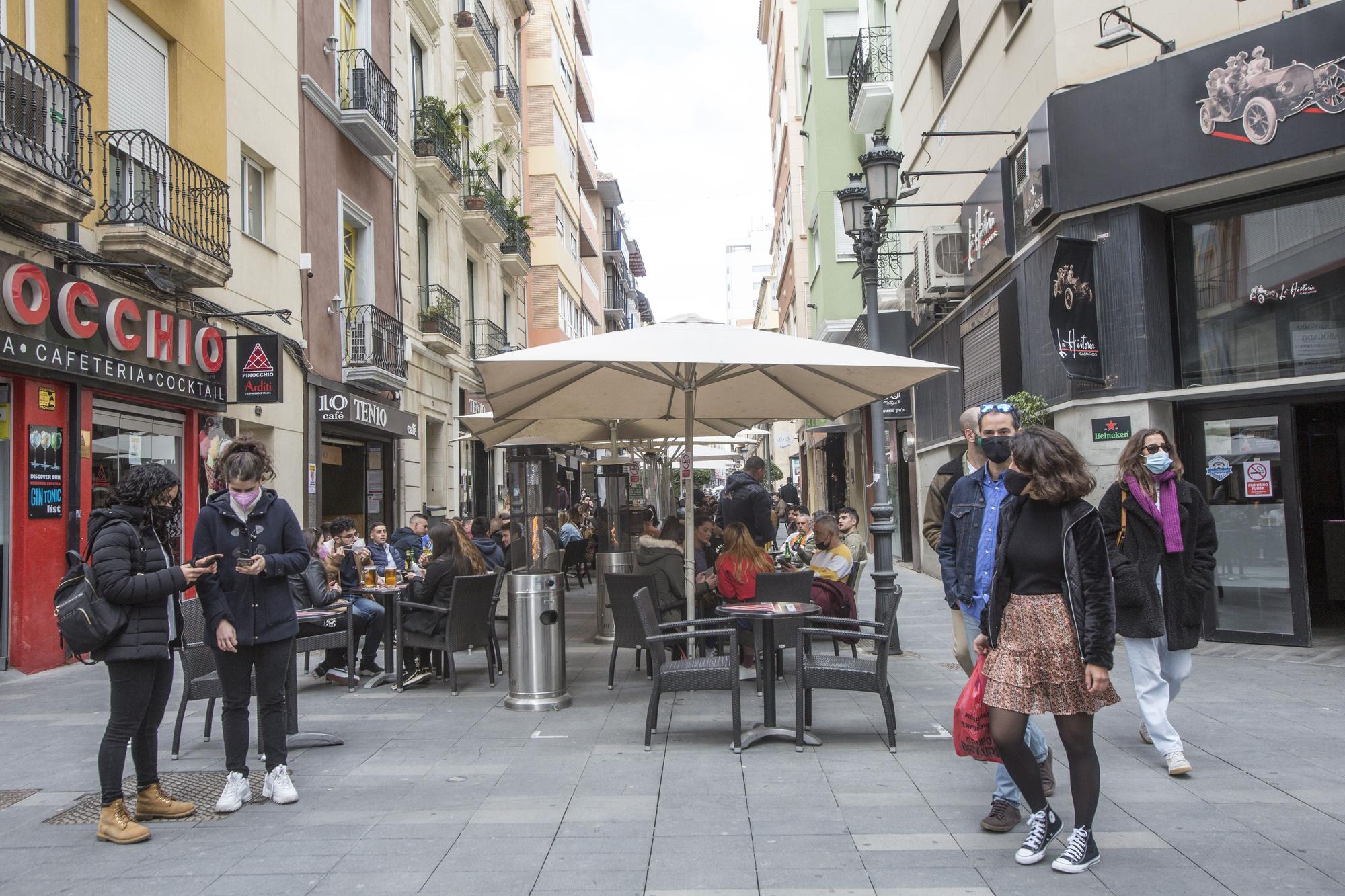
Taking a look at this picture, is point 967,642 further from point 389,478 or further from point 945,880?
point 389,478

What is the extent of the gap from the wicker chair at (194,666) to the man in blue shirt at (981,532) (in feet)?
13.7

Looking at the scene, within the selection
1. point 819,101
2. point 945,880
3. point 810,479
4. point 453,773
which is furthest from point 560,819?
point 810,479

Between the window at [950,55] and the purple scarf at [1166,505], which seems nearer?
the purple scarf at [1166,505]

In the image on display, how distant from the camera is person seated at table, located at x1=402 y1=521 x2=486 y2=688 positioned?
8250 mm

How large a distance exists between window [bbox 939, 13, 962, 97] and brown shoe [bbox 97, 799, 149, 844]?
14058 mm

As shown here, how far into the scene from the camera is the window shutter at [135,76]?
10.9m

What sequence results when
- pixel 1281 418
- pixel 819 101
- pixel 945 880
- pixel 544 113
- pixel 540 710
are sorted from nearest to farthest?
pixel 945 880 < pixel 540 710 < pixel 1281 418 < pixel 819 101 < pixel 544 113

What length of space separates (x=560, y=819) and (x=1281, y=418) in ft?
25.6

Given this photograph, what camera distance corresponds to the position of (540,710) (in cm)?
721

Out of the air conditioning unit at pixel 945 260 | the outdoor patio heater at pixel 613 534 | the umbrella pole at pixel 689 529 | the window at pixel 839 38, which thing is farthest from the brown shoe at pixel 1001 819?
the window at pixel 839 38

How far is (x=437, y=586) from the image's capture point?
833 cm

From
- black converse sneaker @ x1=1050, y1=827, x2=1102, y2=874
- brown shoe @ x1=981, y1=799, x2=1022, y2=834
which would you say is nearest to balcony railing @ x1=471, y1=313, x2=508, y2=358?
brown shoe @ x1=981, y1=799, x2=1022, y2=834

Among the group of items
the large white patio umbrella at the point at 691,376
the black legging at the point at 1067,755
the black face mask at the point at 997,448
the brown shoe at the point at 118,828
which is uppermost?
the large white patio umbrella at the point at 691,376

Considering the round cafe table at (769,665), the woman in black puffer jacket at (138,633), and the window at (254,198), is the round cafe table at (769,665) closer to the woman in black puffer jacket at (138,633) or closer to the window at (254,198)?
the woman in black puffer jacket at (138,633)
